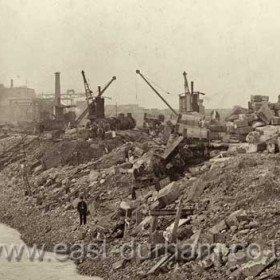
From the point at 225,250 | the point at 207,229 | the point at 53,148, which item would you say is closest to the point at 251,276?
the point at 225,250

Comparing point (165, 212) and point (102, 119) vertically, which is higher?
point (102, 119)

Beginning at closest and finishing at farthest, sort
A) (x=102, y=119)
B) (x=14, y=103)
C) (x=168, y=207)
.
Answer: (x=168, y=207) → (x=102, y=119) → (x=14, y=103)

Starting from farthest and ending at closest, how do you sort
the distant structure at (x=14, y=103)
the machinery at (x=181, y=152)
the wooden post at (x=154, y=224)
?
1. the distant structure at (x=14, y=103)
2. the machinery at (x=181, y=152)
3. the wooden post at (x=154, y=224)

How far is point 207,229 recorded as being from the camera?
11.4 m

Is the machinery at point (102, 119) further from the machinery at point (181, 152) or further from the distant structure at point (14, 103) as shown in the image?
the distant structure at point (14, 103)

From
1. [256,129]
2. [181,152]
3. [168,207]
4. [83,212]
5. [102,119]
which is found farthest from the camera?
[102,119]

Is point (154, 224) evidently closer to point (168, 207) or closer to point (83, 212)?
point (168, 207)

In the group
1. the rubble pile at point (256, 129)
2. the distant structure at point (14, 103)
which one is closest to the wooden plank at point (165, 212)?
the rubble pile at point (256, 129)

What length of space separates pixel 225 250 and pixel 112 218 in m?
5.25

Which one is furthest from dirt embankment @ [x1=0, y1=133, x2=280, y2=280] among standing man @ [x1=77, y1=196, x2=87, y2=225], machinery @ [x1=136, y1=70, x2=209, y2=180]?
machinery @ [x1=136, y1=70, x2=209, y2=180]

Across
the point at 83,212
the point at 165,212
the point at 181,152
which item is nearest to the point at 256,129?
the point at 181,152

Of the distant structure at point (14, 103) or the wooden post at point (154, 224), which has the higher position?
the distant structure at point (14, 103)

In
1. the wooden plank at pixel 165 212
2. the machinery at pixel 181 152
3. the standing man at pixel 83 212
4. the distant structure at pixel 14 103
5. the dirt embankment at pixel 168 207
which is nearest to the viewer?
the dirt embankment at pixel 168 207

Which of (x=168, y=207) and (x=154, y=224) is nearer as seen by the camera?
(x=154, y=224)
